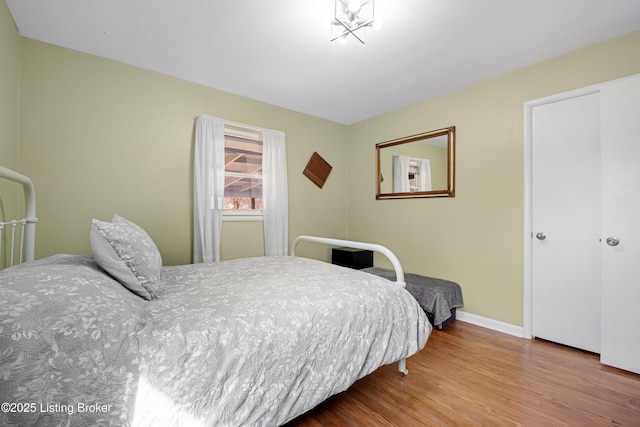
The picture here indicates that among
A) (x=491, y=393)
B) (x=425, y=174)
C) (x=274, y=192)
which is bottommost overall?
(x=491, y=393)

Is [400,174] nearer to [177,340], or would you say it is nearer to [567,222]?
[567,222]

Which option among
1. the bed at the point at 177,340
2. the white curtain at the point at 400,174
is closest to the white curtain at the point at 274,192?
the white curtain at the point at 400,174

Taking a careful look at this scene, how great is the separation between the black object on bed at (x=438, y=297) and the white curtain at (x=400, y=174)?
3.64 feet

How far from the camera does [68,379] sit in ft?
2.47

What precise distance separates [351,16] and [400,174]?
6.76ft

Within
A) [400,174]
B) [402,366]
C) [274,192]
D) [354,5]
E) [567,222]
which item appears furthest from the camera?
[400,174]

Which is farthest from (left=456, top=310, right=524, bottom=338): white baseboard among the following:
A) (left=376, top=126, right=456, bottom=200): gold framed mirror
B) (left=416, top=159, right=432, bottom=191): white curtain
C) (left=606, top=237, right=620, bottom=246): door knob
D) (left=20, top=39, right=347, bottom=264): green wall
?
(left=20, top=39, right=347, bottom=264): green wall

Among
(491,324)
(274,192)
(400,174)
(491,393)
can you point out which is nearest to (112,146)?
(274,192)

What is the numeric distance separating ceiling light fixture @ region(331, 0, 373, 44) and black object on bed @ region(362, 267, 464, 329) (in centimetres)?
224

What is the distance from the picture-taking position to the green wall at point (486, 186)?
7.32 feet

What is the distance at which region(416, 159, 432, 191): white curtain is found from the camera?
10.2ft

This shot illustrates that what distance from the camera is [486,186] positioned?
269cm

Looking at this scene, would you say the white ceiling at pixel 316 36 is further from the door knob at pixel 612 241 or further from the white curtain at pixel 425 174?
the door knob at pixel 612 241

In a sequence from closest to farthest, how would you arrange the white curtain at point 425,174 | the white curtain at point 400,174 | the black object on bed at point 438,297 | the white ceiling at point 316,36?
the white ceiling at point 316,36 < the black object on bed at point 438,297 < the white curtain at point 425,174 < the white curtain at point 400,174
